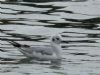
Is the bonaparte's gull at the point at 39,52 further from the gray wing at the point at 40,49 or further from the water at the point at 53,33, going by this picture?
the water at the point at 53,33

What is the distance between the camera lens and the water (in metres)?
18.3

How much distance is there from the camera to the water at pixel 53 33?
1827 cm

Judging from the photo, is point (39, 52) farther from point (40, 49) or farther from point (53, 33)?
point (53, 33)

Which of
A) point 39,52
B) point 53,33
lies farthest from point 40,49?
point 53,33

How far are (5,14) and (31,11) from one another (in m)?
1.54

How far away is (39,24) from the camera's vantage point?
2533 centimetres

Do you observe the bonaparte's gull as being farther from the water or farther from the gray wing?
the water

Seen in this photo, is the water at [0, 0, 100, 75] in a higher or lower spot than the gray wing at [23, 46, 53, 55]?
lower

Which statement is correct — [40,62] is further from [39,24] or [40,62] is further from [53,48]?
[39,24]

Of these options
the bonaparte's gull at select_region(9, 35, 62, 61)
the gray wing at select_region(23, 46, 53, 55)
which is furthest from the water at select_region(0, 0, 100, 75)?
the gray wing at select_region(23, 46, 53, 55)

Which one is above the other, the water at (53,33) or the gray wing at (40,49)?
the gray wing at (40,49)

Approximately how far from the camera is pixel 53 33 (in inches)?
925

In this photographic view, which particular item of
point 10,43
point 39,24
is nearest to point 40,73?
point 10,43

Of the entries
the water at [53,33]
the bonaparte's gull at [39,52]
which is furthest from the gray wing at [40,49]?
the water at [53,33]
